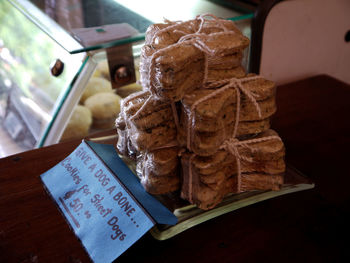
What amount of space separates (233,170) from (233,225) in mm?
137

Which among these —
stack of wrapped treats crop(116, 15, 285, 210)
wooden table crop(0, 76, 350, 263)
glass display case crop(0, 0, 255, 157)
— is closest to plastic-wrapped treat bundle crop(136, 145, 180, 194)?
stack of wrapped treats crop(116, 15, 285, 210)

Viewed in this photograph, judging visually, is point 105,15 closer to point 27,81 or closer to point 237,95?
point 27,81

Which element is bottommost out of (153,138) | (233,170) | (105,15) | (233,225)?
(233,225)

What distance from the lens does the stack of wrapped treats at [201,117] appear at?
0.67 m

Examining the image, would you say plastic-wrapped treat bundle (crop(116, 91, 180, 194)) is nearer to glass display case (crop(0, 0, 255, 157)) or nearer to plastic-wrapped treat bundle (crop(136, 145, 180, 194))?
plastic-wrapped treat bundle (crop(136, 145, 180, 194))

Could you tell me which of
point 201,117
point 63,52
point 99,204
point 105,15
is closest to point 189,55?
point 201,117

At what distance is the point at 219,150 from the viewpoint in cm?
76

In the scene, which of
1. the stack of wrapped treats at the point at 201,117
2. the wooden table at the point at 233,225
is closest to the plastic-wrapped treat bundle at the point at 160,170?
the stack of wrapped treats at the point at 201,117

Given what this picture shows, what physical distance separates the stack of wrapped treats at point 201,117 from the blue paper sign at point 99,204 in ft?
0.26

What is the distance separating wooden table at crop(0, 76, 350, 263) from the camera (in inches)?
29.3

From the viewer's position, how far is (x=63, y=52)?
111cm

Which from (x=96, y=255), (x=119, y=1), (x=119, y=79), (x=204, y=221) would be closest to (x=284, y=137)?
(x=204, y=221)

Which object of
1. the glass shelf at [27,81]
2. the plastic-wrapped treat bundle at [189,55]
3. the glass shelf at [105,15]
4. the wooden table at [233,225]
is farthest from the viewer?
the glass shelf at [27,81]

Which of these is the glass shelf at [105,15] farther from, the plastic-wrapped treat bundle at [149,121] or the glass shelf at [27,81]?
the plastic-wrapped treat bundle at [149,121]
